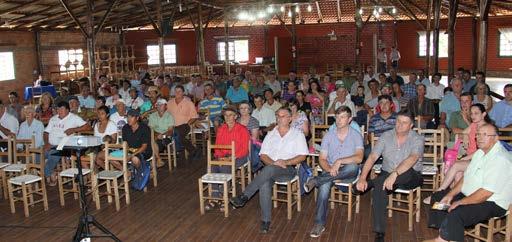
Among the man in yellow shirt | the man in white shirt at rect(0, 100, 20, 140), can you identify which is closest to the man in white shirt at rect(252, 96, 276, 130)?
the man in white shirt at rect(0, 100, 20, 140)

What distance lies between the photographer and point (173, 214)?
5977mm

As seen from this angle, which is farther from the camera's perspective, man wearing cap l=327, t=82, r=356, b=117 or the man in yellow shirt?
man wearing cap l=327, t=82, r=356, b=117

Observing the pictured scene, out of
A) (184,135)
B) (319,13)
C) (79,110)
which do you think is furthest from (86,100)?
(319,13)

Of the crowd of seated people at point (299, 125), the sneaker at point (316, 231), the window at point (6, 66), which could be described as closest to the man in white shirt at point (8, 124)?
the crowd of seated people at point (299, 125)

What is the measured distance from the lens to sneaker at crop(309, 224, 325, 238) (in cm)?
510

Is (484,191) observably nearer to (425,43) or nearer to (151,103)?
(151,103)

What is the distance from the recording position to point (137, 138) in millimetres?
6781

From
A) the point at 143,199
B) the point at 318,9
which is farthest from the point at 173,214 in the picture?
the point at 318,9

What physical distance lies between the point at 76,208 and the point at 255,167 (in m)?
2.29

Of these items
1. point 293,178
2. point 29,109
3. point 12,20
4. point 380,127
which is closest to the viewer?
point 293,178

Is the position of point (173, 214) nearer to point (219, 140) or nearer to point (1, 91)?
point (219, 140)

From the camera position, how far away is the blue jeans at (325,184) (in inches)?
205

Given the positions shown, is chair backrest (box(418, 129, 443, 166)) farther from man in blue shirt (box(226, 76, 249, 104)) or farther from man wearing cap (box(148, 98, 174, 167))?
man in blue shirt (box(226, 76, 249, 104))

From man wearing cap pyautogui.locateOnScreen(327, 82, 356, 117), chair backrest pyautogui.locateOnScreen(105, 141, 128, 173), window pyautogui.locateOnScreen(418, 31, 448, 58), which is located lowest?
chair backrest pyautogui.locateOnScreen(105, 141, 128, 173)
